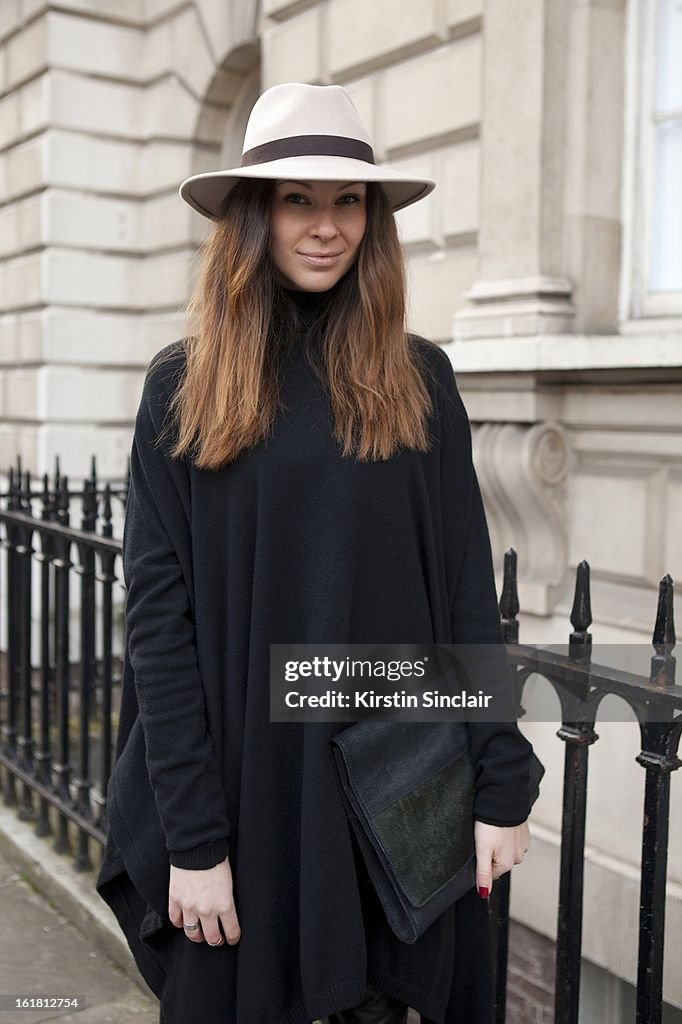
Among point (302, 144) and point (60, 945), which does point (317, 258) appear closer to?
point (302, 144)

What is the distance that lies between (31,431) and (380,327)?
7220 mm

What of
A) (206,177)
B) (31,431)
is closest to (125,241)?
(31,431)

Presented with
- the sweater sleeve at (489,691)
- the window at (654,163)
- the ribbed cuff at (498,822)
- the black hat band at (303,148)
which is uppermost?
the window at (654,163)

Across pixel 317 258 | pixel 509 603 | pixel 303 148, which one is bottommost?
pixel 509 603

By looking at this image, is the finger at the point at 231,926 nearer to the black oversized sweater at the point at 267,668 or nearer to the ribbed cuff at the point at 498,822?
the black oversized sweater at the point at 267,668

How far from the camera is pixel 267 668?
1.85 meters

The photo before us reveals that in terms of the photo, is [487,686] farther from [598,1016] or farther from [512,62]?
[512,62]

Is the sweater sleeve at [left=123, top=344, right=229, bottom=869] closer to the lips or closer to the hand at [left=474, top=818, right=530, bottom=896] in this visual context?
the lips

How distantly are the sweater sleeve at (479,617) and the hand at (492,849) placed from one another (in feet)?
0.06

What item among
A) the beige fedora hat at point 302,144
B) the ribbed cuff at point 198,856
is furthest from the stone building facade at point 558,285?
the ribbed cuff at point 198,856

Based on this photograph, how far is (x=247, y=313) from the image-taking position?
189cm
